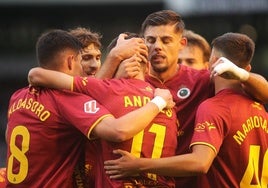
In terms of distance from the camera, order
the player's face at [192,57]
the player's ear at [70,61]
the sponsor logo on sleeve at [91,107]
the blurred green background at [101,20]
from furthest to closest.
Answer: the blurred green background at [101,20], the player's face at [192,57], the player's ear at [70,61], the sponsor logo on sleeve at [91,107]

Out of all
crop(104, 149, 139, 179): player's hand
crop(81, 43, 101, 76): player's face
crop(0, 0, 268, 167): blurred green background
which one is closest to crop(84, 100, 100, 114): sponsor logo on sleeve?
crop(104, 149, 139, 179): player's hand

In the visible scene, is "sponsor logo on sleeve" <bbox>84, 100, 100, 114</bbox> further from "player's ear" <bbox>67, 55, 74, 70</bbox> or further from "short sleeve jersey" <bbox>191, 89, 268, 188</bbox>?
"short sleeve jersey" <bbox>191, 89, 268, 188</bbox>

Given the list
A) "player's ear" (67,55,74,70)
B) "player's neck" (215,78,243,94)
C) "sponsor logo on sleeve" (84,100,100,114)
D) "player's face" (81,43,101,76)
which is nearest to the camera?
"sponsor logo on sleeve" (84,100,100,114)

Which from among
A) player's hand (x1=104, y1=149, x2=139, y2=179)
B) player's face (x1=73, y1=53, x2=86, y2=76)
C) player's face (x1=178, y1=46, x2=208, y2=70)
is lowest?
player's hand (x1=104, y1=149, x2=139, y2=179)

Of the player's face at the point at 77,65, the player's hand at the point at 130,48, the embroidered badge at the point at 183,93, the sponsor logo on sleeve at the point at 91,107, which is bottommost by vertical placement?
the embroidered badge at the point at 183,93

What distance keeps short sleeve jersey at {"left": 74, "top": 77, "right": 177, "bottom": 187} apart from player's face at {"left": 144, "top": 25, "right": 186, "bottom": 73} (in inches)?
31.4

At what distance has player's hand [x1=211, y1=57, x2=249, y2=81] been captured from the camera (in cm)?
639

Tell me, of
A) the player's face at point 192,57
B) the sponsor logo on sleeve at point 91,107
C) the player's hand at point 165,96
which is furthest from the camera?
the player's face at point 192,57

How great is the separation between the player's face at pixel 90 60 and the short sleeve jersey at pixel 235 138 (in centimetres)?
146

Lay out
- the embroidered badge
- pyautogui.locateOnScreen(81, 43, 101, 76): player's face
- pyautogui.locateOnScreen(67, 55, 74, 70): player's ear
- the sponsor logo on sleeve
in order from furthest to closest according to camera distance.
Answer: pyautogui.locateOnScreen(81, 43, 101, 76): player's face
the embroidered badge
pyautogui.locateOnScreen(67, 55, 74, 70): player's ear
the sponsor logo on sleeve

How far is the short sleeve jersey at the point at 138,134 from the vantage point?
6422mm

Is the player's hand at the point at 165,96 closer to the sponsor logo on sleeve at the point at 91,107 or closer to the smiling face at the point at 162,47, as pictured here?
the sponsor logo on sleeve at the point at 91,107

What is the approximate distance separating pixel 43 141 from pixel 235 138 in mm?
1507

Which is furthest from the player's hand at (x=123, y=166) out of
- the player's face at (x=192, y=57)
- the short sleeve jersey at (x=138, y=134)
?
the player's face at (x=192, y=57)
